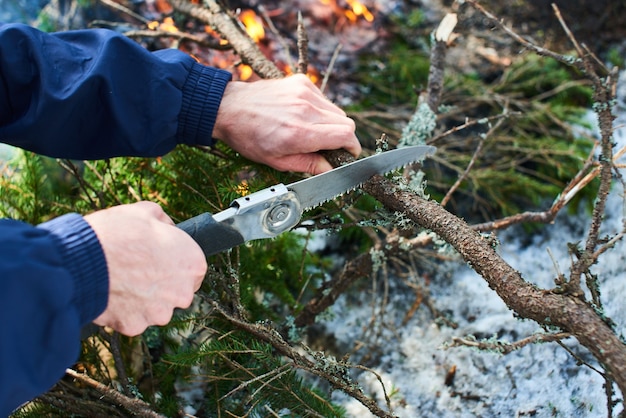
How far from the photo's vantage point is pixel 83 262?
112cm

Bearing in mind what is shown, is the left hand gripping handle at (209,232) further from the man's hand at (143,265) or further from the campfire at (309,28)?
the campfire at (309,28)

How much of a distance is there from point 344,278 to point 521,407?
2.27ft

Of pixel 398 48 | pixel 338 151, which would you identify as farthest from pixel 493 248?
pixel 398 48

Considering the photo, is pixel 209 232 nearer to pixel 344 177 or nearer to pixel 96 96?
pixel 344 177

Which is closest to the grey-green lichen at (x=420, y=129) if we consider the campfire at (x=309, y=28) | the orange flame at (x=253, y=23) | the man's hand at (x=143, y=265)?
the man's hand at (x=143, y=265)

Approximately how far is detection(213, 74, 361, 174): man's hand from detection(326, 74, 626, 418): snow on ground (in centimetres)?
68

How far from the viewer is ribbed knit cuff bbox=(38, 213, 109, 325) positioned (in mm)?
1110

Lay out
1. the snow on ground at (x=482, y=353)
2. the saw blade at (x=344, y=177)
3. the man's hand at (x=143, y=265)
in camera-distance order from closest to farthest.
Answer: the man's hand at (x=143, y=265) → the saw blade at (x=344, y=177) → the snow on ground at (x=482, y=353)

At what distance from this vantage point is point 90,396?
1667 millimetres

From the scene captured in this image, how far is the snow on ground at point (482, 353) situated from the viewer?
5.84ft

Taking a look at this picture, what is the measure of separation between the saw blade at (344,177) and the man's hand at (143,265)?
34 cm

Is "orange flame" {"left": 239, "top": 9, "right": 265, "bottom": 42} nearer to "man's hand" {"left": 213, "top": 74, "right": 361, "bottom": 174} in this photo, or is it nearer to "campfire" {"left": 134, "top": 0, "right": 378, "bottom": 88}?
"campfire" {"left": 134, "top": 0, "right": 378, "bottom": 88}

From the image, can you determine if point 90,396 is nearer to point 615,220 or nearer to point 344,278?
point 344,278

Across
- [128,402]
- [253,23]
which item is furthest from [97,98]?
[253,23]
